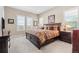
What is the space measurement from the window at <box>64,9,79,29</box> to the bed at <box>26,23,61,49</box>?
259mm

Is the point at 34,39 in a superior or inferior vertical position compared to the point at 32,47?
superior

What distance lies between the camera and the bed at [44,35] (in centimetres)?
255

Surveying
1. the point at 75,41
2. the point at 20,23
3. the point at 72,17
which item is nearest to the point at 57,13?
the point at 72,17

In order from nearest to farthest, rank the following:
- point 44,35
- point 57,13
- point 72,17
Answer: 1. point 72,17
2. point 57,13
3. point 44,35

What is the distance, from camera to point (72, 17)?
8.08 ft

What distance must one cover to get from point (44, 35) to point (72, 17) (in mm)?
877

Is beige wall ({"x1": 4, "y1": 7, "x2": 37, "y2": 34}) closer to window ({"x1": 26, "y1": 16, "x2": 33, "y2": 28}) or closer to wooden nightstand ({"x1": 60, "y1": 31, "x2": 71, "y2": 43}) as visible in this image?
window ({"x1": 26, "y1": 16, "x2": 33, "y2": 28})

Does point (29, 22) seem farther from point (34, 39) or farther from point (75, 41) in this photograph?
point (75, 41)

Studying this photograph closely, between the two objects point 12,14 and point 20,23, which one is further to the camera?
point 20,23

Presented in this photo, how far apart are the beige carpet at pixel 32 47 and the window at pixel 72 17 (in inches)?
21.0

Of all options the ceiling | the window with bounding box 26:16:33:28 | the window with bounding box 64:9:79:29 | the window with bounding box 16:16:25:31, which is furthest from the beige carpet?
the ceiling

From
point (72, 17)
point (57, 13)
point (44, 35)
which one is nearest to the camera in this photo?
point (72, 17)

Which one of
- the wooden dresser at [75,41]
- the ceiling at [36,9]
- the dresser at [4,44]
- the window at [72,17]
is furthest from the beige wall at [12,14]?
the wooden dresser at [75,41]
